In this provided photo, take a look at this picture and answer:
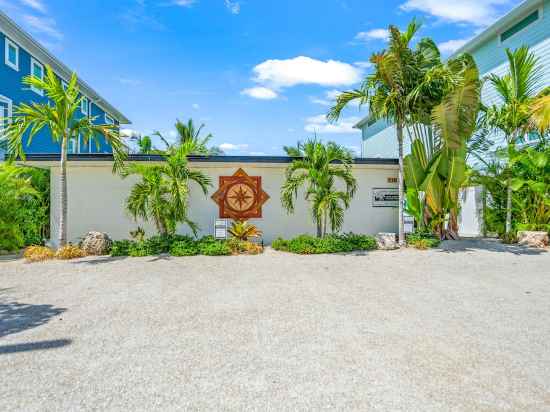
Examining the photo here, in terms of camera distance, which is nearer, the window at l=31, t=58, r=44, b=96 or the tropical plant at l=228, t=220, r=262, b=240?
the tropical plant at l=228, t=220, r=262, b=240

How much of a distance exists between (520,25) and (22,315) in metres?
17.5

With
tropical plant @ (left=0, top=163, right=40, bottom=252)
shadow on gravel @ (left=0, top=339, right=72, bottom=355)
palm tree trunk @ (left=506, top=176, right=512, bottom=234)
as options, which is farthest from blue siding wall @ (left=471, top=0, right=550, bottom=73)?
tropical plant @ (left=0, top=163, right=40, bottom=252)

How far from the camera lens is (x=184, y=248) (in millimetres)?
9070

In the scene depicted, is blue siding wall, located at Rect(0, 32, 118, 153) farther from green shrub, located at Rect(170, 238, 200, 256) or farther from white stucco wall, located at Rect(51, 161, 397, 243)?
green shrub, located at Rect(170, 238, 200, 256)

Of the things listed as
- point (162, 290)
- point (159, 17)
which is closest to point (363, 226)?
point (162, 290)

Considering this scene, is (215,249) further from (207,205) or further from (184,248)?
(207,205)

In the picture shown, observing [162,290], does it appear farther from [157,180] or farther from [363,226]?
[363,226]

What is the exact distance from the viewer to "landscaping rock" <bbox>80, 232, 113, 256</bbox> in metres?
8.99

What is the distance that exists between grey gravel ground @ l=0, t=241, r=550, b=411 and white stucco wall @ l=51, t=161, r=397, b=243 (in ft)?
13.4

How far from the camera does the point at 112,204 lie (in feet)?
36.0

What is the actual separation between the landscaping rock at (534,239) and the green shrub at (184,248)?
994 cm

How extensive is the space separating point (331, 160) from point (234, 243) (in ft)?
11.9

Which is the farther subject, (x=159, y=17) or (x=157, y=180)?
(x=159, y=17)

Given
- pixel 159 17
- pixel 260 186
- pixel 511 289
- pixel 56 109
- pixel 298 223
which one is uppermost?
pixel 159 17
